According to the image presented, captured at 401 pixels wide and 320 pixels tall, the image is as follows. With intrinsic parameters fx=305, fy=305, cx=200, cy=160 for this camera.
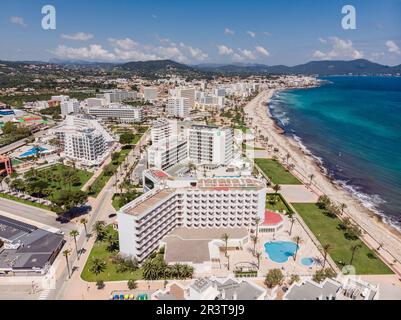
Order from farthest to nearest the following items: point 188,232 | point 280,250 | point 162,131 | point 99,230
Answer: point 162,131 → point 188,232 → point 99,230 → point 280,250

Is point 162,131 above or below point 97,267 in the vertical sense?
above

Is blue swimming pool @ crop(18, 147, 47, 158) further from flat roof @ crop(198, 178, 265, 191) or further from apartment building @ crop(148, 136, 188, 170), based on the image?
flat roof @ crop(198, 178, 265, 191)

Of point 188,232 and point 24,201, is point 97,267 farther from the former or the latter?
point 24,201

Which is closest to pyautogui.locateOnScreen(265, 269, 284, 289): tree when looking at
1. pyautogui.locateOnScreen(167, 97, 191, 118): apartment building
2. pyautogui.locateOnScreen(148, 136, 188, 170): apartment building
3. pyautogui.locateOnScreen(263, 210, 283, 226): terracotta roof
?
pyautogui.locateOnScreen(263, 210, 283, 226): terracotta roof

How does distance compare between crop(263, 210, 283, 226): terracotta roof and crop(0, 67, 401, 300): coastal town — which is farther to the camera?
crop(263, 210, 283, 226): terracotta roof

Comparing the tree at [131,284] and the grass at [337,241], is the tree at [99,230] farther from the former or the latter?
the grass at [337,241]

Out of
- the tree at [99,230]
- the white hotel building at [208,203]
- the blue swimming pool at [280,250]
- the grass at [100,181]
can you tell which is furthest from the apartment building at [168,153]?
the blue swimming pool at [280,250]

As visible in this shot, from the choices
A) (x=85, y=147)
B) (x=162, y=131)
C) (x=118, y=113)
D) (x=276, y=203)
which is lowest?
(x=276, y=203)

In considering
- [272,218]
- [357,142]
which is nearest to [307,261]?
[272,218]
